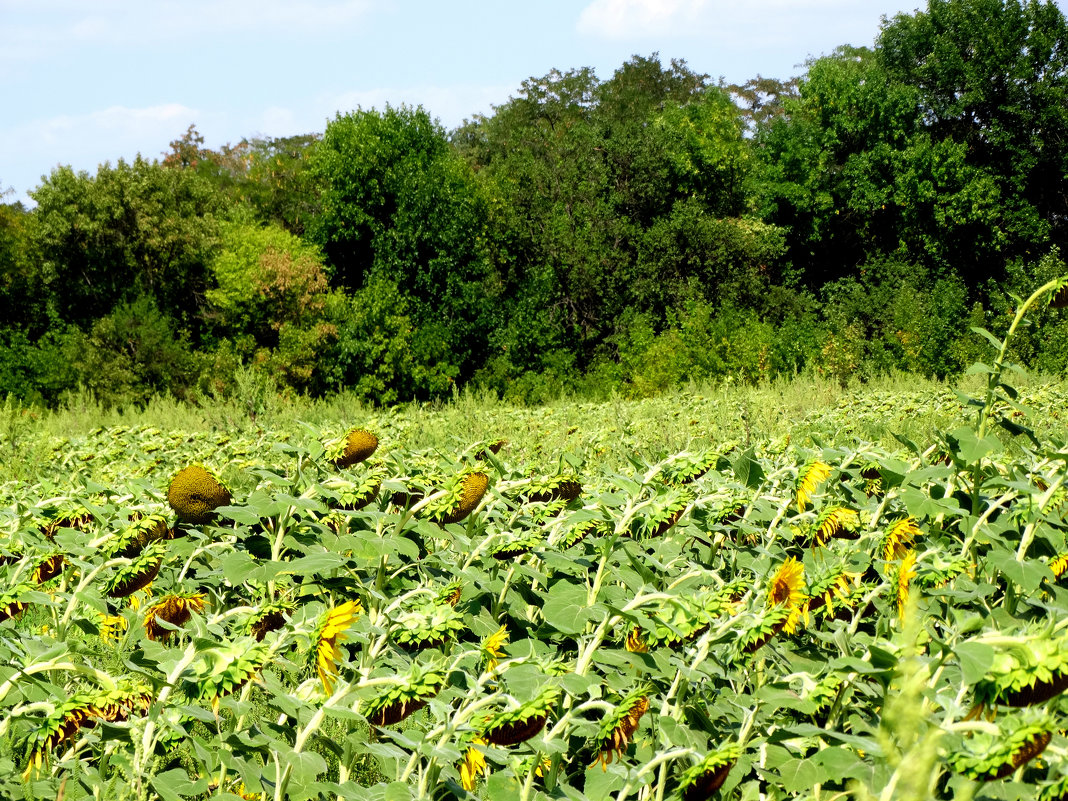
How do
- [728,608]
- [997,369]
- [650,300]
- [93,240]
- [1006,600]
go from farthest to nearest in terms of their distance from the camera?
[650,300]
[93,240]
[997,369]
[1006,600]
[728,608]

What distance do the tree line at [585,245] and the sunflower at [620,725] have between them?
11.7 m

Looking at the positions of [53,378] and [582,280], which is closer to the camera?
[53,378]

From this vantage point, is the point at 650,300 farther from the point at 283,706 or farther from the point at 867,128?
the point at 283,706

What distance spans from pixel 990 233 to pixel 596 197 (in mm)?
10341

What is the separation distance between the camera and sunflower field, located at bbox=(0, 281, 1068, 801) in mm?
1187

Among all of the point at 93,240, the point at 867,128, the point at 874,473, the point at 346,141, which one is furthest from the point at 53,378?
the point at 867,128

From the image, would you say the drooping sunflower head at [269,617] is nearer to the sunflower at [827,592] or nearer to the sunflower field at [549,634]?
the sunflower field at [549,634]

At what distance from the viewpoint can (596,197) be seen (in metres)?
21.5

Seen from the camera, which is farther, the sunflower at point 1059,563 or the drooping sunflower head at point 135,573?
the sunflower at point 1059,563

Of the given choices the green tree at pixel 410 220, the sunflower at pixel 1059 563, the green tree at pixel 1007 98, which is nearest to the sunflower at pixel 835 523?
the sunflower at pixel 1059 563

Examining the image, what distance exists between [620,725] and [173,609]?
80cm

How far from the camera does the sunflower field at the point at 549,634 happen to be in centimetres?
119

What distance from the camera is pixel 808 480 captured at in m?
1.97

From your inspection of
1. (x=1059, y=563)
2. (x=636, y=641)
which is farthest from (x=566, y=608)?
(x=1059, y=563)
